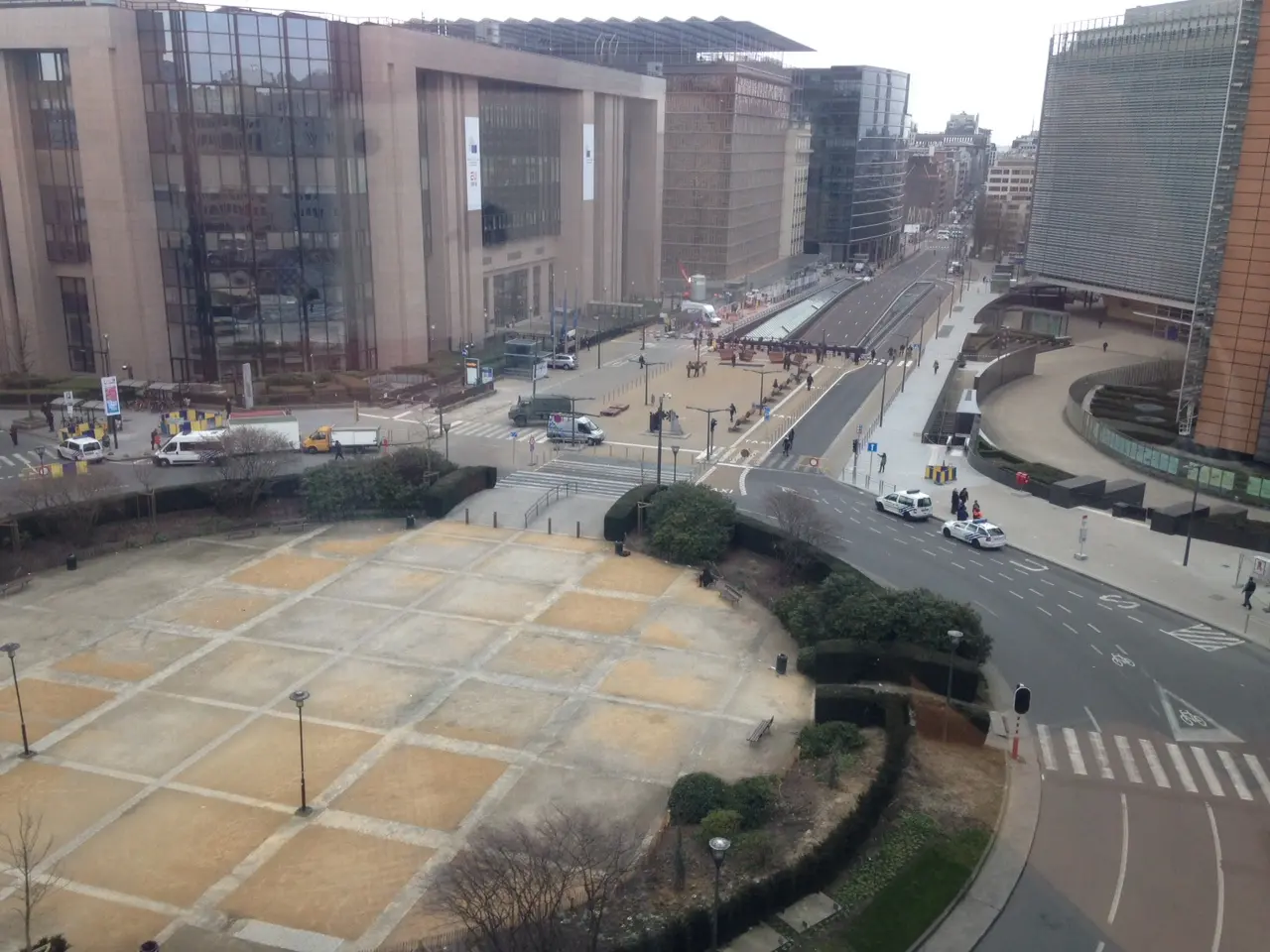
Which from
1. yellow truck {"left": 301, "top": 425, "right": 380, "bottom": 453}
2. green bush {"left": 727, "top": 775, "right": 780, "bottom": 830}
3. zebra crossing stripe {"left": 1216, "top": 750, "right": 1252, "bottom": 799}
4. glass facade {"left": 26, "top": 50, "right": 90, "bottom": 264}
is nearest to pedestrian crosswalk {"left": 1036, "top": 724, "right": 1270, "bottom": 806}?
zebra crossing stripe {"left": 1216, "top": 750, "right": 1252, "bottom": 799}

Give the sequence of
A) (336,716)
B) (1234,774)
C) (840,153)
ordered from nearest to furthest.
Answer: (1234,774) < (336,716) < (840,153)

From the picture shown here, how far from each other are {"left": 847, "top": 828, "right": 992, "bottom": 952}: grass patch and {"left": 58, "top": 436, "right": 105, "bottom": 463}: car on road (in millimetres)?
46618

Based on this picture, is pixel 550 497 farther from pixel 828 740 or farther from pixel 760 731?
pixel 828 740

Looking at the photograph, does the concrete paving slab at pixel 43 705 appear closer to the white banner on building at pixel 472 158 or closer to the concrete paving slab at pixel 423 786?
the concrete paving slab at pixel 423 786

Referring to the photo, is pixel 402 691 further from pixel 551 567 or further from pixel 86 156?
pixel 86 156

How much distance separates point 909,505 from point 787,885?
27.9 m

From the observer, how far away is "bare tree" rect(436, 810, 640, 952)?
691 inches

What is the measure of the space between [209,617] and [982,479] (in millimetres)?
36377

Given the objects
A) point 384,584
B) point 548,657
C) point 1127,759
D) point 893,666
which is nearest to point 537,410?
point 384,584

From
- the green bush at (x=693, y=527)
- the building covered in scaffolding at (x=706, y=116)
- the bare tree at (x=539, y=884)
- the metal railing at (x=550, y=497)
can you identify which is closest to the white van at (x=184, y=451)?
the metal railing at (x=550, y=497)

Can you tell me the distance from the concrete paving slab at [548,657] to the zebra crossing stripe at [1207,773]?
16.6 metres

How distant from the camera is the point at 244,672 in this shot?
3144cm

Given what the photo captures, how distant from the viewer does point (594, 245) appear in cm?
10888

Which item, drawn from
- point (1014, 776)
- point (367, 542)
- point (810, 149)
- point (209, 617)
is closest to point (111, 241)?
point (367, 542)
